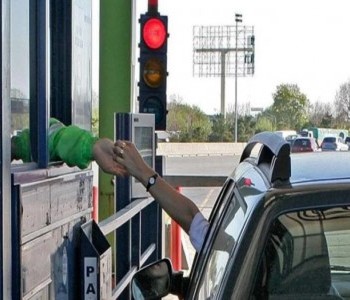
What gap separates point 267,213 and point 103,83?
5329mm

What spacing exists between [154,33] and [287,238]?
5.61 metres

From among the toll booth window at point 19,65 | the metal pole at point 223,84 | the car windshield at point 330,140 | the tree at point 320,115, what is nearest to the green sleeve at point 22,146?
the toll booth window at point 19,65

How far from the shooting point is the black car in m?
2.06

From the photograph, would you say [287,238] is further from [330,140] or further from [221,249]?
[330,140]

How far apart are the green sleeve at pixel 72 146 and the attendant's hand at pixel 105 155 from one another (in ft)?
0.09

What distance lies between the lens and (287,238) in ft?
6.95

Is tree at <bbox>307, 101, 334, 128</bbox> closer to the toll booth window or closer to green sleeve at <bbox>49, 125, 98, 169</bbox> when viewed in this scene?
green sleeve at <bbox>49, 125, 98, 169</bbox>

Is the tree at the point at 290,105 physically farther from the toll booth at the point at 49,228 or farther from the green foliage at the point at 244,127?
the toll booth at the point at 49,228

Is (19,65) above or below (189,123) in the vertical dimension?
above

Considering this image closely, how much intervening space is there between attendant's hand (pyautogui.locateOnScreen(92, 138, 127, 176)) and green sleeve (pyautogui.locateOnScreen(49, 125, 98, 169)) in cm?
3

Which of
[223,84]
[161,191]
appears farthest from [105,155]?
[223,84]

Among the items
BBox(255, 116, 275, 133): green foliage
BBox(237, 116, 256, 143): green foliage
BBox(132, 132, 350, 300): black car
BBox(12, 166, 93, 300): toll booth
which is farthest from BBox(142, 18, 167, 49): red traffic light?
BBox(237, 116, 256, 143): green foliage

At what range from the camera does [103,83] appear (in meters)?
7.26

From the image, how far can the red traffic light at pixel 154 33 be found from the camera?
7.47 metres
